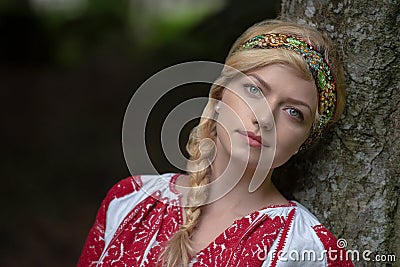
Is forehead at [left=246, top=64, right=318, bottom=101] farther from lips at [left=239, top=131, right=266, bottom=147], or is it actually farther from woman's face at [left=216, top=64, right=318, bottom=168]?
lips at [left=239, top=131, right=266, bottom=147]

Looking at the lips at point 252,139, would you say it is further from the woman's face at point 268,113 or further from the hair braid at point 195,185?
the hair braid at point 195,185

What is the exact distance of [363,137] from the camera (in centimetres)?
213

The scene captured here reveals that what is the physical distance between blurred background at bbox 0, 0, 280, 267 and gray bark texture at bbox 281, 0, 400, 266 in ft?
2.69

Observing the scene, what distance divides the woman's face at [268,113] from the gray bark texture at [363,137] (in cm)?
27

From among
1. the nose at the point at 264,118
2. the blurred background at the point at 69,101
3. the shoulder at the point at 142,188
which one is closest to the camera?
the nose at the point at 264,118

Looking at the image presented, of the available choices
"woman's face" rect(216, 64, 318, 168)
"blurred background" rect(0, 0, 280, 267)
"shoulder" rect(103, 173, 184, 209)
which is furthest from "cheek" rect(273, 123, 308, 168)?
"blurred background" rect(0, 0, 280, 267)

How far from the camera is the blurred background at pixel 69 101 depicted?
4.34 m

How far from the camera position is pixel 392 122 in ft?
6.91

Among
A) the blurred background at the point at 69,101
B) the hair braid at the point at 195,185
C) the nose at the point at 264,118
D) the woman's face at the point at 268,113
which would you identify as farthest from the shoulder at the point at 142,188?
the blurred background at the point at 69,101

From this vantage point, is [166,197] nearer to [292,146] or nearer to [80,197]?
[292,146]

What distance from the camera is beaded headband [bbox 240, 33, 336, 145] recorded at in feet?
6.28

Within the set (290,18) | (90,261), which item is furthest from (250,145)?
(90,261)

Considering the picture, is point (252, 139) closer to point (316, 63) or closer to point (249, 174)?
point (249, 174)

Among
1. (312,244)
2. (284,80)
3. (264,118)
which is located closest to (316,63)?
(284,80)
